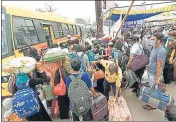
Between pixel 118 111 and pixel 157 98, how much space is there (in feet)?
3.25

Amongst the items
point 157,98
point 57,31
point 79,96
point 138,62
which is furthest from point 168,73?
point 57,31

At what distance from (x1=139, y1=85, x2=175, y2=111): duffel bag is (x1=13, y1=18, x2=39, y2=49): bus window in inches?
151

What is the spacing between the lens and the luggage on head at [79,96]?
281 centimetres

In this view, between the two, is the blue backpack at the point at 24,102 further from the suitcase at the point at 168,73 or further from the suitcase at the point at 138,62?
the suitcase at the point at 168,73

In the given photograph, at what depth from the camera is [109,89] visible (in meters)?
4.45

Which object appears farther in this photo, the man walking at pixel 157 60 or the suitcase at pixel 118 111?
the man walking at pixel 157 60

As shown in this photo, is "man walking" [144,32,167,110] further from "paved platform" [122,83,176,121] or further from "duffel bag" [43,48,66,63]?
"duffel bag" [43,48,66,63]

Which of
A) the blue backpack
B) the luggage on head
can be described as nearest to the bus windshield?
the blue backpack

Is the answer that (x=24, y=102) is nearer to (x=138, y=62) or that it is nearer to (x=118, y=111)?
(x=118, y=111)

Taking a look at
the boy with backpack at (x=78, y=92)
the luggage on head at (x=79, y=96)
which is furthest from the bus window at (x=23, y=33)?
the luggage on head at (x=79, y=96)

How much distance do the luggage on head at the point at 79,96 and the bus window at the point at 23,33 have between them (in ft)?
12.5

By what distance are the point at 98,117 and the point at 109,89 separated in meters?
1.06

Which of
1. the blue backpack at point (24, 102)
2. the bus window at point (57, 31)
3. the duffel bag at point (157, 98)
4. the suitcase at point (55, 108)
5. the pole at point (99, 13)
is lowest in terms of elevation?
the suitcase at point (55, 108)

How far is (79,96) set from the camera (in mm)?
2807
